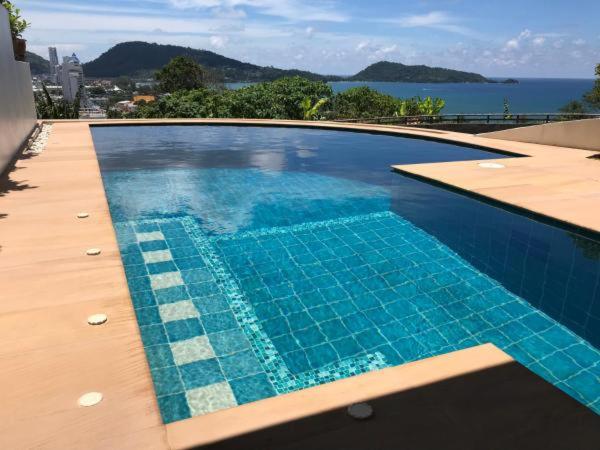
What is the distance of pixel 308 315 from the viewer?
236 inches

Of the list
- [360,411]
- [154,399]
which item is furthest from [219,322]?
[360,411]

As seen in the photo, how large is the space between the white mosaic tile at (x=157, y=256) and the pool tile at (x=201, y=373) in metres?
2.85

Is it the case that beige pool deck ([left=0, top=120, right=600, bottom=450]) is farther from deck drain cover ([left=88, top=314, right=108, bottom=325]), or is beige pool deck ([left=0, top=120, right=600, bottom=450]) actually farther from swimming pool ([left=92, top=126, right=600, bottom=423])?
swimming pool ([left=92, top=126, right=600, bottom=423])

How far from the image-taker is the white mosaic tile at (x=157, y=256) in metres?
7.41

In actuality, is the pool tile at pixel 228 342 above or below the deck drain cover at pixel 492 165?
below

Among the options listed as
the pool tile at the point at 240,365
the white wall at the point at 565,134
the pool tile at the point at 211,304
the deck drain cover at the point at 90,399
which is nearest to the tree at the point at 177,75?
the white wall at the point at 565,134

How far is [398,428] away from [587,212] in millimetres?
7181

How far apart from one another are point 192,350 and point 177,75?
86704 millimetres

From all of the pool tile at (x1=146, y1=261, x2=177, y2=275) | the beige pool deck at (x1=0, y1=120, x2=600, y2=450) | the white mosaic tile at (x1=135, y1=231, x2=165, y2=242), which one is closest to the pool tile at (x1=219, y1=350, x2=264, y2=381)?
the beige pool deck at (x1=0, y1=120, x2=600, y2=450)

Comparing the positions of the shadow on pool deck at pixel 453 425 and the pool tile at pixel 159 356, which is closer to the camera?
the shadow on pool deck at pixel 453 425

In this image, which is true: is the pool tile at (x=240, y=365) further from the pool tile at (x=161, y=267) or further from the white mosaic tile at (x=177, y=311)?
the pool tile at (x=161, y=267)

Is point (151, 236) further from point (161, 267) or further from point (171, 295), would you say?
point (171, 295)

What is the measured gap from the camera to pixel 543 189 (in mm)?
9703

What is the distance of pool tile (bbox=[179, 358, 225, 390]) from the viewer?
185 inches
